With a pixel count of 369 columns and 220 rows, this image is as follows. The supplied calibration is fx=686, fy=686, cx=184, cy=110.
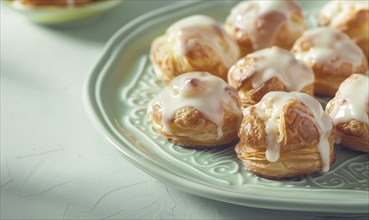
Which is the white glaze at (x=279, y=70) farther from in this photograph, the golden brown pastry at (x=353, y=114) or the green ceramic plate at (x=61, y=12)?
the green ceramic plate at (x=61, y=12)

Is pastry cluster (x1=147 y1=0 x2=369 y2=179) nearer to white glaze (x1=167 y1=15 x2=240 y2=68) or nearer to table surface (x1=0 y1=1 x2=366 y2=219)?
white glaze (x1=167 y1=15 x2=240 y2=68)

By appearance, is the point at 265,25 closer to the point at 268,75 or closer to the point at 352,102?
the point at 268,75

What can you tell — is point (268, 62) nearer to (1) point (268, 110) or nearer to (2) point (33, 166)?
(1) point (268, 110)

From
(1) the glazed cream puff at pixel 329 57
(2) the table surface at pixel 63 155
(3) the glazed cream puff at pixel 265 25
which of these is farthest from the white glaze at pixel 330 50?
(2) the table surface at pixel 63 155

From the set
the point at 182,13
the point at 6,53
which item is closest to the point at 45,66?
the point at 6,53

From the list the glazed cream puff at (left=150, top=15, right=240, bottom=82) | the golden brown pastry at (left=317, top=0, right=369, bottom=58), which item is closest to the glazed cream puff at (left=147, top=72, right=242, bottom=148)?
the glazed cream puff at (left=150, top=15, right=240, bottom=82)
